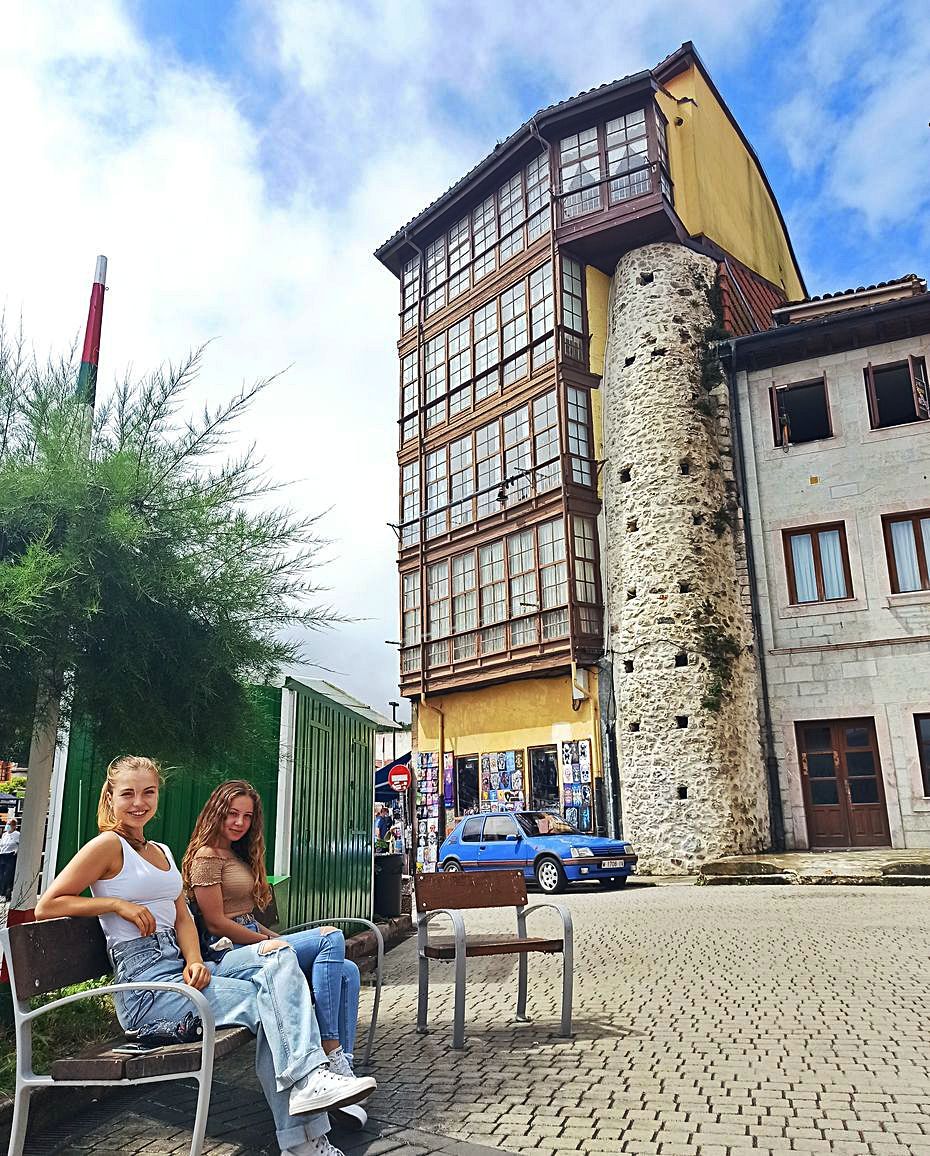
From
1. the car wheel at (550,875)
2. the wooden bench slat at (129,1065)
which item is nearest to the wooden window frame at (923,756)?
the car wheel at (550,875)

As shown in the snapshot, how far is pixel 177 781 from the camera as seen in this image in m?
8.19

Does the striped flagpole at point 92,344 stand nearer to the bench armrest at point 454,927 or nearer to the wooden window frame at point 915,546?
the bench armrest at point 454,927

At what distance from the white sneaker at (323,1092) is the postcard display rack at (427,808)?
78.7 feet

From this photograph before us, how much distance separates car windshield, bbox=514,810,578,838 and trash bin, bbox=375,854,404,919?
294 inches

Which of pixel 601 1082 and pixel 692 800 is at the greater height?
pixel 692 800

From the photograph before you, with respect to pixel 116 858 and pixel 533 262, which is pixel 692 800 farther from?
pixel 116 858

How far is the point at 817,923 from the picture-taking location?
11445 millimetres

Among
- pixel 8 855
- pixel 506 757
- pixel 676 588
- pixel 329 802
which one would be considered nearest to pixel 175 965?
pixel 329 802

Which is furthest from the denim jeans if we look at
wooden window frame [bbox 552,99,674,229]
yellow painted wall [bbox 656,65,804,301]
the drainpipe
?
yellow painted wall [bbox 656,65,804,301]

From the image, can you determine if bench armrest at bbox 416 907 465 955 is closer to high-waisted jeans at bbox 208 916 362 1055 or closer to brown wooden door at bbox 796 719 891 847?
high-waisted jeans at bbox 208 916 362 1055

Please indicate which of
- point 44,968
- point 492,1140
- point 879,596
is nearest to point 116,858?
point 44,968

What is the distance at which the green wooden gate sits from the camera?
355 inches

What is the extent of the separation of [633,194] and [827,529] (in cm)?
1024

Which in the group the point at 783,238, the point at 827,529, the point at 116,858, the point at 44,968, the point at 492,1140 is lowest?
the point at 492,1140
